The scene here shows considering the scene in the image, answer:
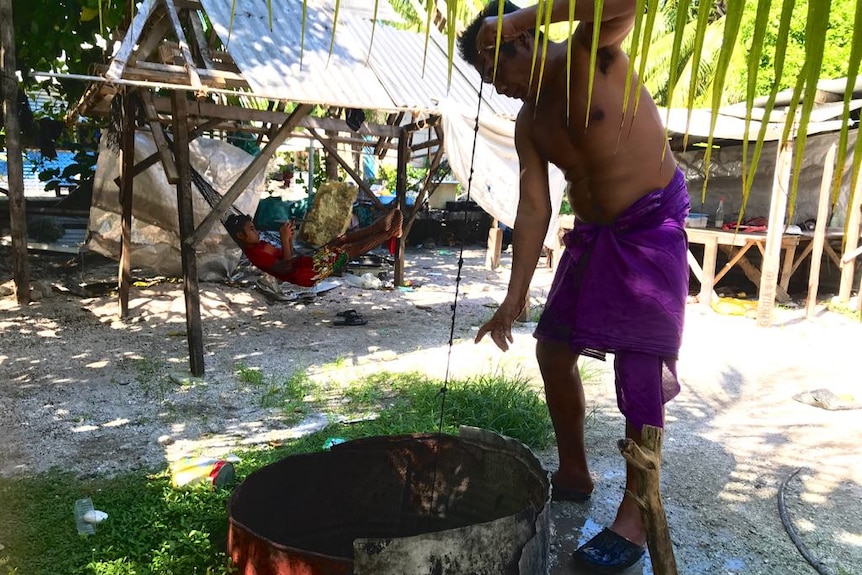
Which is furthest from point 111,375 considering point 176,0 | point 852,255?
point 852,255

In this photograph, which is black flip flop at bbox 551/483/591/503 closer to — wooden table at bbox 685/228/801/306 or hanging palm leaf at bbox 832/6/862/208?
hanging palm leaf at bbox 832/6/862/208

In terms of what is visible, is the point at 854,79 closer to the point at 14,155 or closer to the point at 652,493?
the point at 652,493

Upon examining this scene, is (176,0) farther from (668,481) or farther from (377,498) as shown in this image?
(668,481)

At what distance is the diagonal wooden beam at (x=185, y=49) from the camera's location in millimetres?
3984

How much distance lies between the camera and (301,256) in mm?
5414

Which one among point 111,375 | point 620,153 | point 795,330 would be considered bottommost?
point 111,375

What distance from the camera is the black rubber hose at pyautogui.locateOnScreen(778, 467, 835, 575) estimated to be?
237cm

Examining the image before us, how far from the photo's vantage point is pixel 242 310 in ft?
21.7

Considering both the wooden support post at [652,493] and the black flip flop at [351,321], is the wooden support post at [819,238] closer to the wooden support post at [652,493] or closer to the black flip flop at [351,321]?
the black flip flop at [351,321]

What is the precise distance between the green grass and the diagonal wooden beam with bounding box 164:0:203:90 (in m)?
2.01

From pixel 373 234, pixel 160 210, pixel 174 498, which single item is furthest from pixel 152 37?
pixel 174 498

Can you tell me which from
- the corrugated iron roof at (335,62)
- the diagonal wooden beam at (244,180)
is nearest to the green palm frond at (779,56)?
the corrugated iron roof at (335,62)

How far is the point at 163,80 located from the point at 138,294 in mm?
3207

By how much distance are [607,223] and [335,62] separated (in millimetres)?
3546
